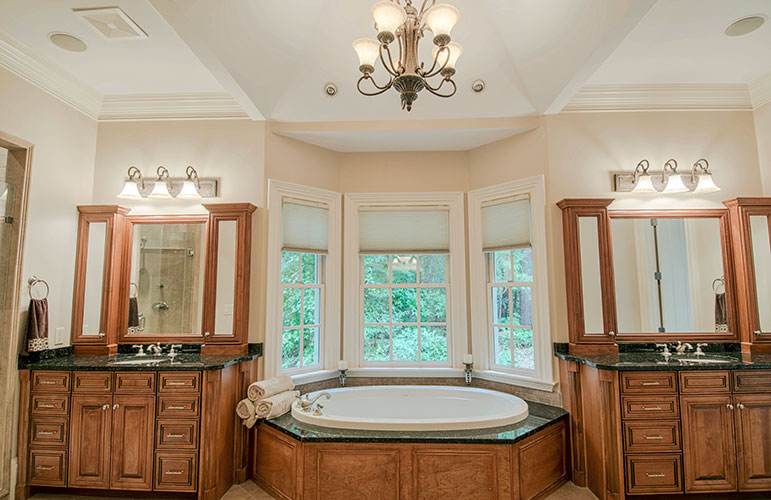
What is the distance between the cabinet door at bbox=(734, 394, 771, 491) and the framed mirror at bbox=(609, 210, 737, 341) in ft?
2.01

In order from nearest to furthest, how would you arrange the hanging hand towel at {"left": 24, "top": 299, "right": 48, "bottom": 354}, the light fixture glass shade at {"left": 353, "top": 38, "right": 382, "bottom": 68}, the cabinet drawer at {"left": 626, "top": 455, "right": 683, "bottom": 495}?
the light fixture glass shade at {"left": 353, "top": 38, "right": 382, "bottom": 68} → the cabinet drawer at {"left": 626, "top": 455, "right": 683, "bottom": 495} → the hanging hand towel at {"left": 24, "top": 299, "right": 48, "bottom": 354}

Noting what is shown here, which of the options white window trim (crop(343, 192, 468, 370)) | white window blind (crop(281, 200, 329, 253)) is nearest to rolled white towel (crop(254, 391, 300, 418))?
white window trim (crop(343, 192, 468, 370))

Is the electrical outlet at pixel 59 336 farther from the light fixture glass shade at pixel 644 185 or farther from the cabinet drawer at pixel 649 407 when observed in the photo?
the light fixture glass shade at pixel 644 185

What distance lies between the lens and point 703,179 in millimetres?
3217

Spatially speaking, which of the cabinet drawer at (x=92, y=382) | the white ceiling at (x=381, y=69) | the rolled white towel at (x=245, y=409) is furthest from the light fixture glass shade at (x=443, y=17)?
the cabinet drawer at (x=92, y=382)

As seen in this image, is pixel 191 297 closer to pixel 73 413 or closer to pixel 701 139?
pixel 73 413

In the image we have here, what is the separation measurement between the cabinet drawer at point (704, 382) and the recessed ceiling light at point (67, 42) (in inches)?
181

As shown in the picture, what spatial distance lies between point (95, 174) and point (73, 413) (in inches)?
76.0

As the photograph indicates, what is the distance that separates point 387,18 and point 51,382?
3157 mm

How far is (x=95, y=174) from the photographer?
11.5 feet

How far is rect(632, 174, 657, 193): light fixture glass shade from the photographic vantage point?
10.8 ft

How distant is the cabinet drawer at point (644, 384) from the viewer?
8.73 ft

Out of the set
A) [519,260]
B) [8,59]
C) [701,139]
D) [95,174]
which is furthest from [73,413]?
[701,139]

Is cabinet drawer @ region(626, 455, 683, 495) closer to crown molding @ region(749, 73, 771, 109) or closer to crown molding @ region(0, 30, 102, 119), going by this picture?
crown molding @ region(749, 73, 771, 109)
